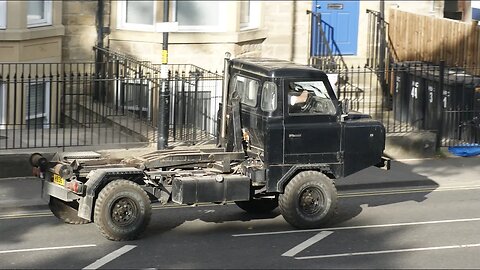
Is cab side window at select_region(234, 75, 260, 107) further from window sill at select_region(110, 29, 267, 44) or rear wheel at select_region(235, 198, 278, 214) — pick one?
window sill at select_region(110, 29, 267, 44)

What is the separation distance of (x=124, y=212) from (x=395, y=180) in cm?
589

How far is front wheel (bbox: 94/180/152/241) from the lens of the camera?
12.6 meters

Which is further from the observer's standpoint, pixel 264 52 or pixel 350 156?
pixel 264 52

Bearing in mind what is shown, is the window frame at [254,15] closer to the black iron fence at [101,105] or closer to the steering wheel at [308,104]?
the black iron fence at [101,105]

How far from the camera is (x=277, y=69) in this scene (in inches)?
538

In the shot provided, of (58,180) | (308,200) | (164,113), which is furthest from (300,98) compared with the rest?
(164,113)

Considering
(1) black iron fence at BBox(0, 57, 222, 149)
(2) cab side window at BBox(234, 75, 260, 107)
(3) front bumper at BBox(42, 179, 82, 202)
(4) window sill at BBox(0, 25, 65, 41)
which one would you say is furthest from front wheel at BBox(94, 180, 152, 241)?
(4) window sill at BBox(0, 25, 65, 41)

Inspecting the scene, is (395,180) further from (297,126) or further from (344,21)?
(344,21)

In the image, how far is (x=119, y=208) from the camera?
500 inches

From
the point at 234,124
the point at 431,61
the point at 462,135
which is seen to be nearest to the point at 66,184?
the point at 234,124

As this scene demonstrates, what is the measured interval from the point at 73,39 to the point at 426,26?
7.41m

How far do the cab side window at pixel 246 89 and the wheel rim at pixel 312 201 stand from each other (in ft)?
4.45

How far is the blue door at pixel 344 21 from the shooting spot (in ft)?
75.6

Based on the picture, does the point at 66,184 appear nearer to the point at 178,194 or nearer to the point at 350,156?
the point at 178,194
